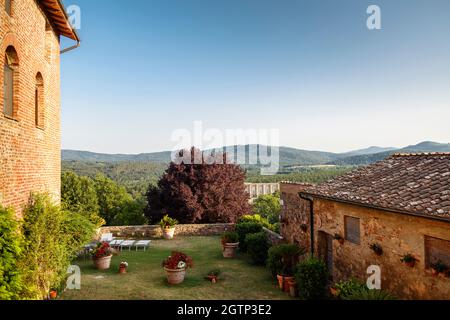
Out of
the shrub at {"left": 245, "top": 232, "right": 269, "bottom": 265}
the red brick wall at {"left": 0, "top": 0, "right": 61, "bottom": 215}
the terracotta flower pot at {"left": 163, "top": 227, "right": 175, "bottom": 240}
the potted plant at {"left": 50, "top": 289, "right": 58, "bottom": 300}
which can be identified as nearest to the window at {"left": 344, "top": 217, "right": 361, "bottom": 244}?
the shrub at {"left": 245, "top": 232, "right": 269, "bottom": 265}

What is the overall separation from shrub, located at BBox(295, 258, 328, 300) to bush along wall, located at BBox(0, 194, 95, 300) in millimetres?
6323

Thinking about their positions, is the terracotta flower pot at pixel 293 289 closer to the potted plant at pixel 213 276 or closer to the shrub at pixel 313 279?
the shrub at pixel 313 279

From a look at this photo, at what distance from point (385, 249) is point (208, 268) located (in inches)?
284

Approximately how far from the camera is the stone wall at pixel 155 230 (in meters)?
19.6

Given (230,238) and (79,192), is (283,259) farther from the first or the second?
(79,192)

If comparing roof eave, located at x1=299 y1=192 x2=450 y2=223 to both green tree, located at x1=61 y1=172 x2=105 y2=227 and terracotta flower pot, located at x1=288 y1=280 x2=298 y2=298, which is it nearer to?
terracotta flower pot, located at x1=288 y1=280 x2=298 y2=298

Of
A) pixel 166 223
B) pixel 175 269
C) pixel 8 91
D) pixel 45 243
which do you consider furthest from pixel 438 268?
pixel 166 223

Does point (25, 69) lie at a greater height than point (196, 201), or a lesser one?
greater

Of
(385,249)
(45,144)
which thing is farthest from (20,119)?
(385,249)

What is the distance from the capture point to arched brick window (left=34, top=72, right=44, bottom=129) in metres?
9.10

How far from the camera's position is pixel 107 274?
11828mm

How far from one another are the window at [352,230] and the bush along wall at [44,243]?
292 inches
